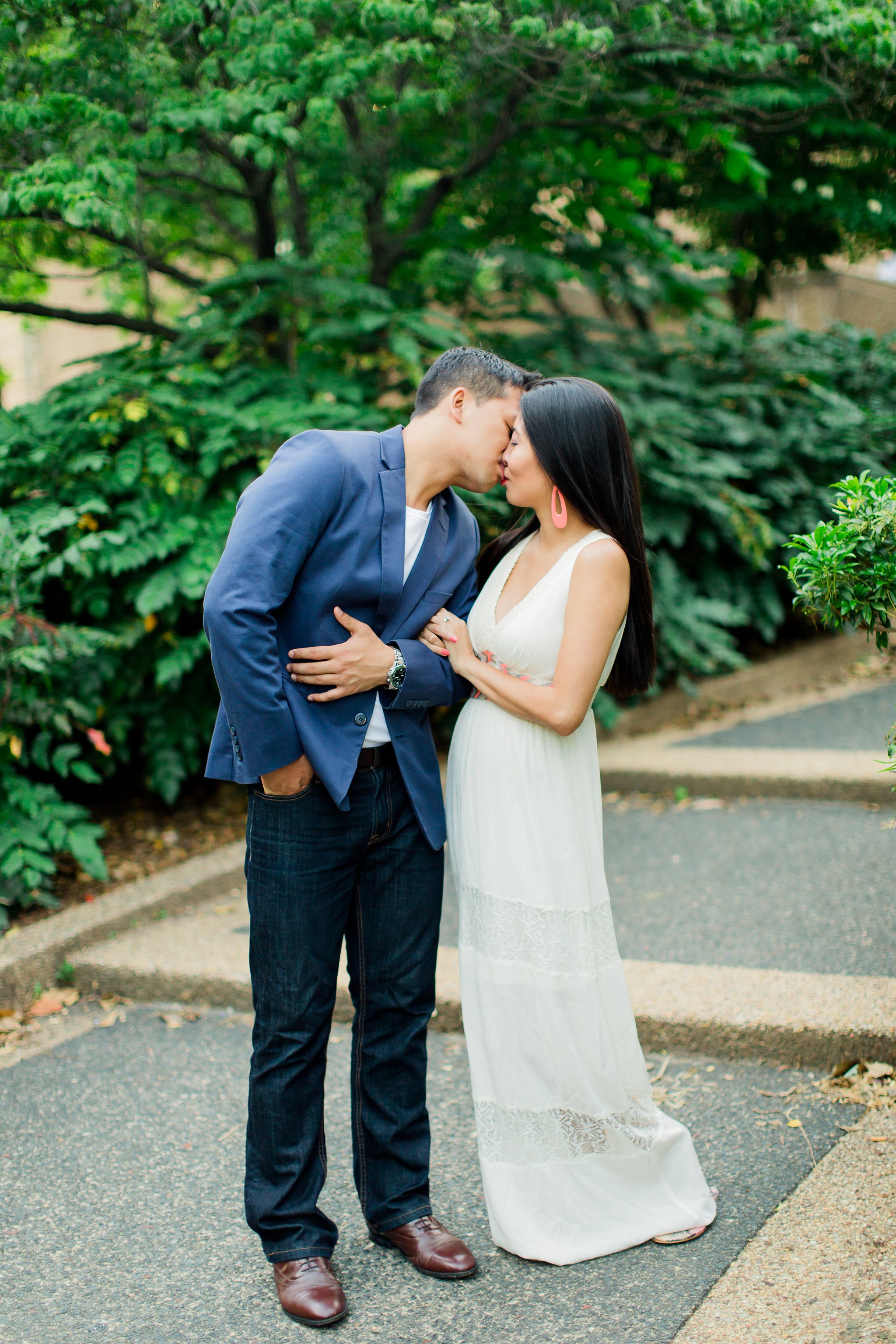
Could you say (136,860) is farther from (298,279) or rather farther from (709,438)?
(709,438)

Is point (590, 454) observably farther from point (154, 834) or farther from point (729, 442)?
point (729, 442)

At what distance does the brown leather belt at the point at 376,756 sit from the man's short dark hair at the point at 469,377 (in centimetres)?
84

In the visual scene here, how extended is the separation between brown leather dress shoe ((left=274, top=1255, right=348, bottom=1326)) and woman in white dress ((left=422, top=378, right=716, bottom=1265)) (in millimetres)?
422

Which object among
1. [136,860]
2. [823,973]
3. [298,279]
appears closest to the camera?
[823,973]

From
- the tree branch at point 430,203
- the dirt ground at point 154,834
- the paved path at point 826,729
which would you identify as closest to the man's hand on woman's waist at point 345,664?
the dirt ground at point 154,834

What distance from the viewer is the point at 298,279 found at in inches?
222

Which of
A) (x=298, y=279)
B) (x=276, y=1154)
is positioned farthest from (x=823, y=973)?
(x=298, y=279)

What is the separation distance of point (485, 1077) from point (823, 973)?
1652 millimetres

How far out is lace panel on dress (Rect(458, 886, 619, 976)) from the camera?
2645 mm

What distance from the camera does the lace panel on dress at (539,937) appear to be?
264 centimetres

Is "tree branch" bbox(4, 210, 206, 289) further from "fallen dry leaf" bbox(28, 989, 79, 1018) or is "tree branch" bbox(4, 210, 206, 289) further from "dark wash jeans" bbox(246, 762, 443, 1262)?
"dark wash jeans" bbox(246, 762, 443, 1262)

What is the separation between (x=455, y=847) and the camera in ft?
9.19

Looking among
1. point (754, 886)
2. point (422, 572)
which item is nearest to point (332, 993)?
point (422, 572)

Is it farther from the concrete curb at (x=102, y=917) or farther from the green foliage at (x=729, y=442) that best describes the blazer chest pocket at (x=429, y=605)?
the green foliage at (x=729, y=442)
